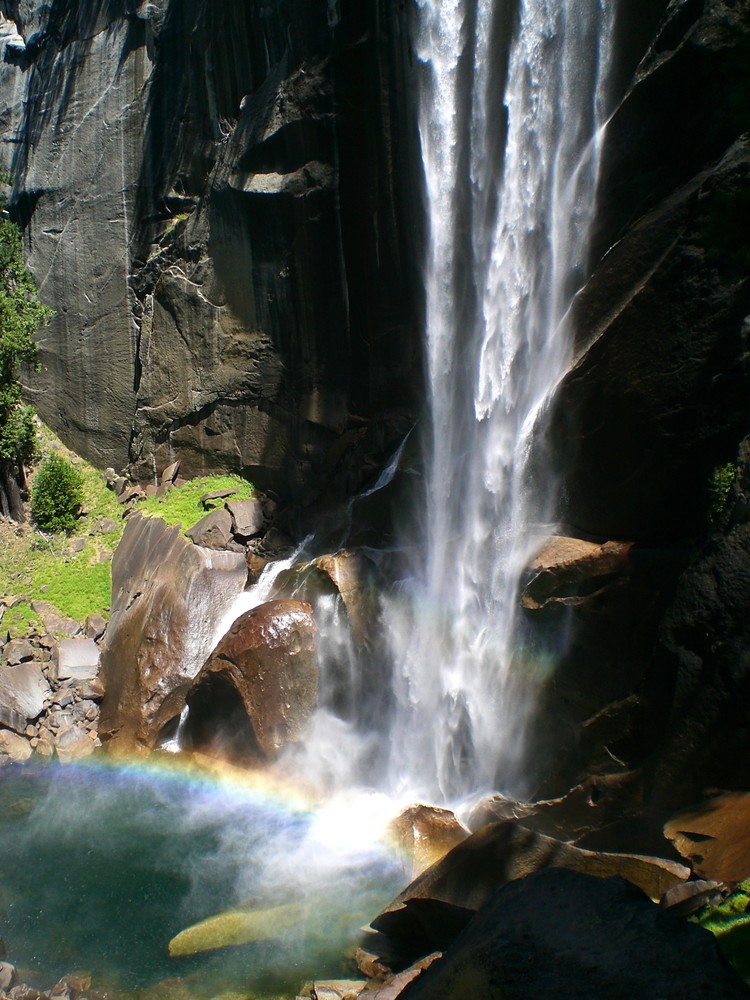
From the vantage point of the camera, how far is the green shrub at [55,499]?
717 inches

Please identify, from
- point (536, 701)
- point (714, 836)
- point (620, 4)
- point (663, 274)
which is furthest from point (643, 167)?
point (714, 836)

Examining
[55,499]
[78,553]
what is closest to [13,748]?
[78,553]

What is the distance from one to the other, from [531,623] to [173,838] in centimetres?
530

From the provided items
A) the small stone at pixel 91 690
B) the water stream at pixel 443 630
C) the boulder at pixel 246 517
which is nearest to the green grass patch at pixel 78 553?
the boulder at pixel 246 517

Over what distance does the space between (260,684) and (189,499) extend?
6284mm

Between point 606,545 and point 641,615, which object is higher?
point 606,545

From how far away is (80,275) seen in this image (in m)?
20.2

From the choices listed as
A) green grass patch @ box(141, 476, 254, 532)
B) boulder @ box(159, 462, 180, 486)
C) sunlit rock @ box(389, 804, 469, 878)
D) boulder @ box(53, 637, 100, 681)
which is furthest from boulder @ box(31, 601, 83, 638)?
sunlit rock @ box(389, 804, 469, 878)

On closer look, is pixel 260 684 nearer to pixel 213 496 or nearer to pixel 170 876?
pixel 170 876

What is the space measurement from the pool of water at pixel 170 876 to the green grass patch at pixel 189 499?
5.12 m

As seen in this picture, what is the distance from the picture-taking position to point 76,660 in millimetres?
14633

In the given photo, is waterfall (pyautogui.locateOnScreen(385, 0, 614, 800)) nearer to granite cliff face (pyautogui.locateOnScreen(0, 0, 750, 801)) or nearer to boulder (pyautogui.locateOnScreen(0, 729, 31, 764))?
granite cliff face (pyautogui.locateOnScreen(0, 0, 750, 801))

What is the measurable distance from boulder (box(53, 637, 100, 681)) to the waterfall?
5.90m

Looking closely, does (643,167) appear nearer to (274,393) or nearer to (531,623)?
(531,623)
